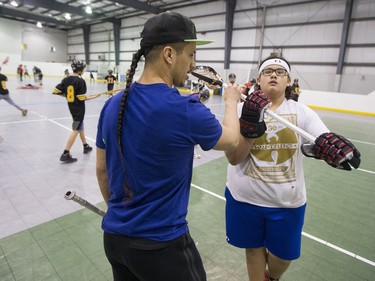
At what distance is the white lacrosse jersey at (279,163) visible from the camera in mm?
1982

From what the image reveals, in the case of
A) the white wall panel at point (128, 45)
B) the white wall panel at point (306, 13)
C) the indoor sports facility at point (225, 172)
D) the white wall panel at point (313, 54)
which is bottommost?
the indoor sports facility at point (225, 172)

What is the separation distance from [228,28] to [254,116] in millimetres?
20802

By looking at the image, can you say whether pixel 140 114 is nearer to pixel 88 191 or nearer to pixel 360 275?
pixel 360 275

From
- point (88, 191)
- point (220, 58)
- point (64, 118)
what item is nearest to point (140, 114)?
point (88, 191)

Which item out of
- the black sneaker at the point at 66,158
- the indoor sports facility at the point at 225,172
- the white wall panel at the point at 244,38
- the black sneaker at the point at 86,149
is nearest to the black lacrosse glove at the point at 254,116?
the indoor sports facility at the point at 225,172

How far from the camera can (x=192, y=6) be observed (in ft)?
74.3

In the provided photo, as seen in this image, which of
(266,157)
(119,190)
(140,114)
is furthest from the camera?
(266,157)

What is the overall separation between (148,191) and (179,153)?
0.76 ft

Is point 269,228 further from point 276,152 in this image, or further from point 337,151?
point 337,151

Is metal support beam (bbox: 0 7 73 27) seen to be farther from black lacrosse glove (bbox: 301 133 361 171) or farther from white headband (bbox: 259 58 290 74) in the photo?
black lacrosse glove (bbox: 301 133 361 171)

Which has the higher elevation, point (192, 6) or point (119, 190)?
point (192, 6)

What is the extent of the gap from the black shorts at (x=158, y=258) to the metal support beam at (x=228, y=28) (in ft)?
69.9

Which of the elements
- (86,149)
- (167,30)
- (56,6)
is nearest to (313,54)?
(86,149)

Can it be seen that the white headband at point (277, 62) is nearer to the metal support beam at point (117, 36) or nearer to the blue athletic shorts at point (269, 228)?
the blue athletic shorts at point (269, 228)
